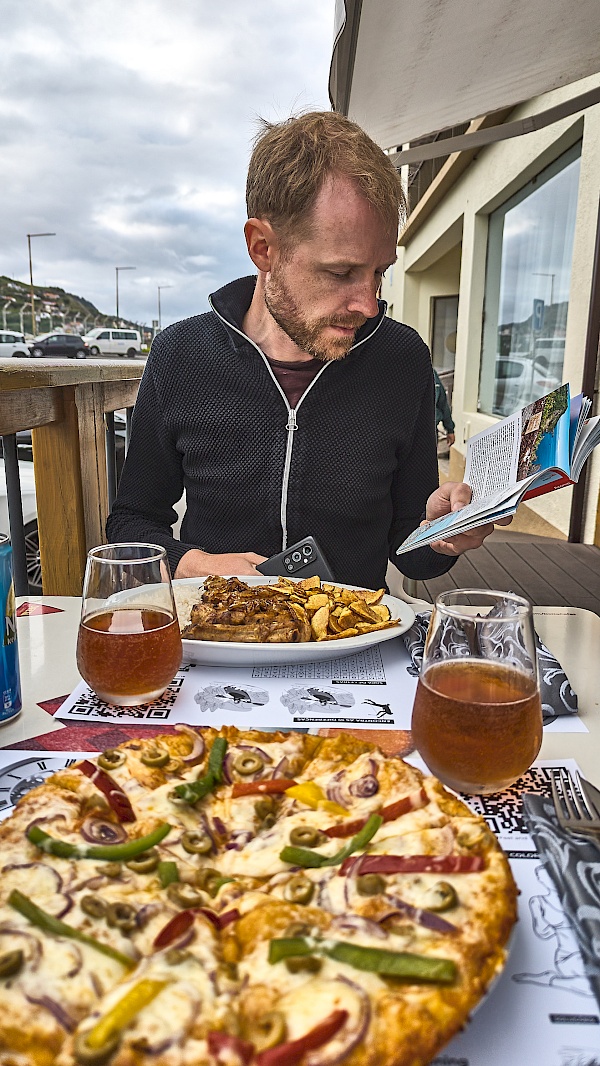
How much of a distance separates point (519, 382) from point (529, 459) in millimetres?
7306

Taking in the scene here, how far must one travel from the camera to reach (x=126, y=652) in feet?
3.37

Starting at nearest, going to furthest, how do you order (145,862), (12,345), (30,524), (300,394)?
(145,862) < (300,394) < (30,524) < (12,345)

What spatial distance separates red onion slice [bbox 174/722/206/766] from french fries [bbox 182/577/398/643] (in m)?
0.40

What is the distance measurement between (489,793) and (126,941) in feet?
1.59

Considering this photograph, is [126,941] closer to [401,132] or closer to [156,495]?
[156,495]

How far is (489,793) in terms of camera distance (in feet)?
2.88

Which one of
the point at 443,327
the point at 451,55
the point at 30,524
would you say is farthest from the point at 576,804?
the point at 443,327

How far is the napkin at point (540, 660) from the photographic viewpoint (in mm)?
847

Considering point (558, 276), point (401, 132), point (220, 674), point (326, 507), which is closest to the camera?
point (220, 674)

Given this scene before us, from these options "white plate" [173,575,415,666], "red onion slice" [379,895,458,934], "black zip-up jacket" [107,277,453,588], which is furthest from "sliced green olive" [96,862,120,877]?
"black zip-up jacket" [107,277,453,588]

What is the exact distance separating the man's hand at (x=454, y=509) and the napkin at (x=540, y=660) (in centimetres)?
19

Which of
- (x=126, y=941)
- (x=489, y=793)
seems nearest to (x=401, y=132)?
(x=489, y=793)

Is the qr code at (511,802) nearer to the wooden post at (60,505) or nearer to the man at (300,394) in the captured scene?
the man at (300,394)

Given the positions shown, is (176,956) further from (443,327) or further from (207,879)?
(443,327)
